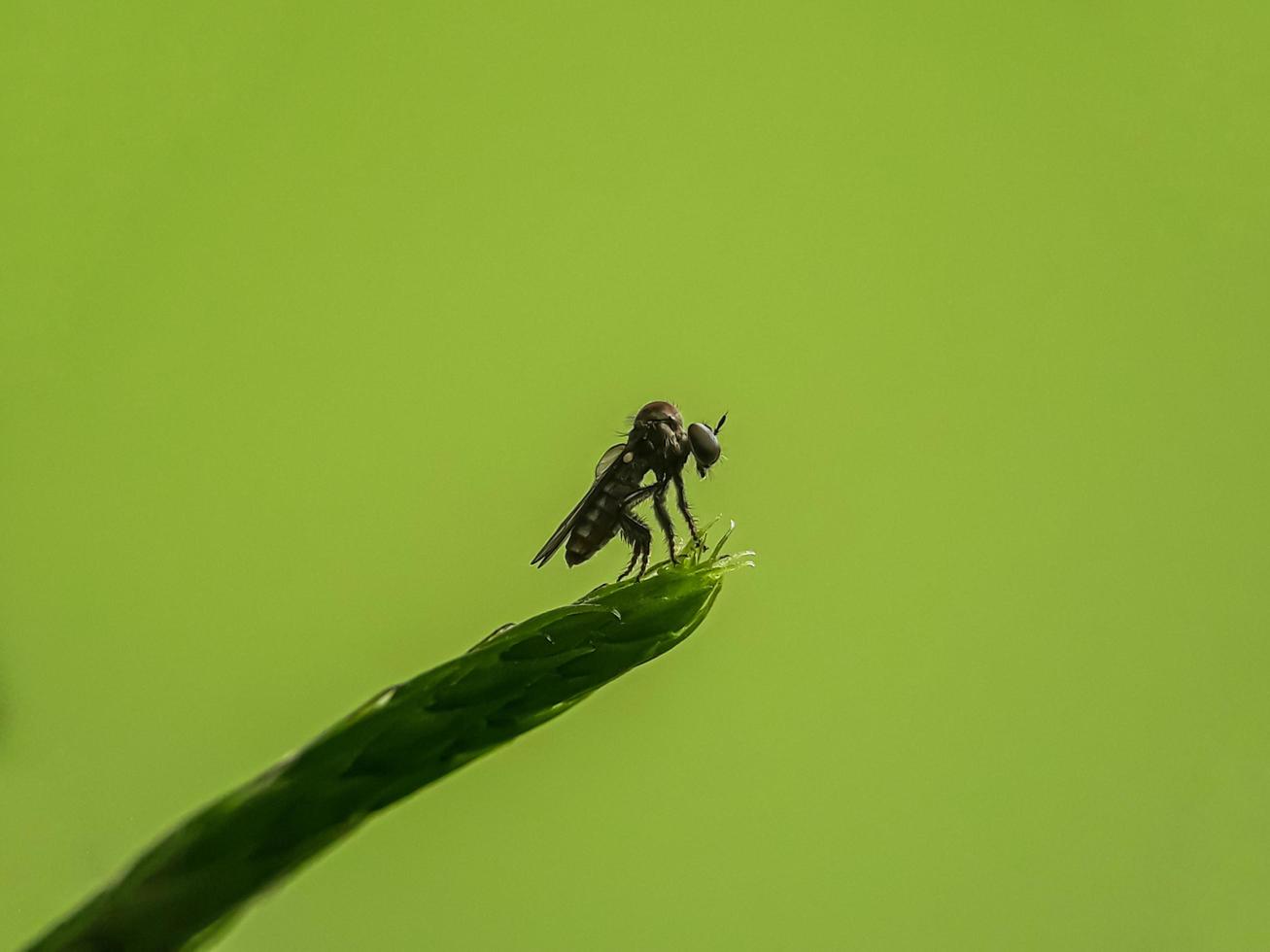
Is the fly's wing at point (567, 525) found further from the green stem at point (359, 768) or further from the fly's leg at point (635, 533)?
the green stem at point (359, 768)

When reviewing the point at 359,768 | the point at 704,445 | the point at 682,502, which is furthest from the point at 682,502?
the point at 359,768

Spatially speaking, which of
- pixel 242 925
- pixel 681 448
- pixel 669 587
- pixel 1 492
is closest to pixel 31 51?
pixel 1 492

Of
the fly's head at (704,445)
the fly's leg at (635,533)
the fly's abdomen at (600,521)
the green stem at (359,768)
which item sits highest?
the fly's head at (704,445)

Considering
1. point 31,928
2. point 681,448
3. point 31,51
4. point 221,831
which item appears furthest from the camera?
point 31,51

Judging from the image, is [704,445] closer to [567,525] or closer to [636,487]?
[636,487]

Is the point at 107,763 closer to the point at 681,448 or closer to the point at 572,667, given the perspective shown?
the point at 681,448

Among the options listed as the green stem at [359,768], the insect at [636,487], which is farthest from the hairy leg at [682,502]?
the green stem at [359,768]

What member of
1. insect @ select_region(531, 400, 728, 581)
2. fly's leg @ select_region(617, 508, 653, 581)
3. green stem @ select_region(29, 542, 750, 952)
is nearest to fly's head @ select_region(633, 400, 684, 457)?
insect @ select_region(531, 400, 728, 581)

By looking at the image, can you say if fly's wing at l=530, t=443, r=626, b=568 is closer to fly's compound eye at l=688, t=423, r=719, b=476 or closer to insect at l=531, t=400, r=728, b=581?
insect at l=531, t=400, r=728, b=581
